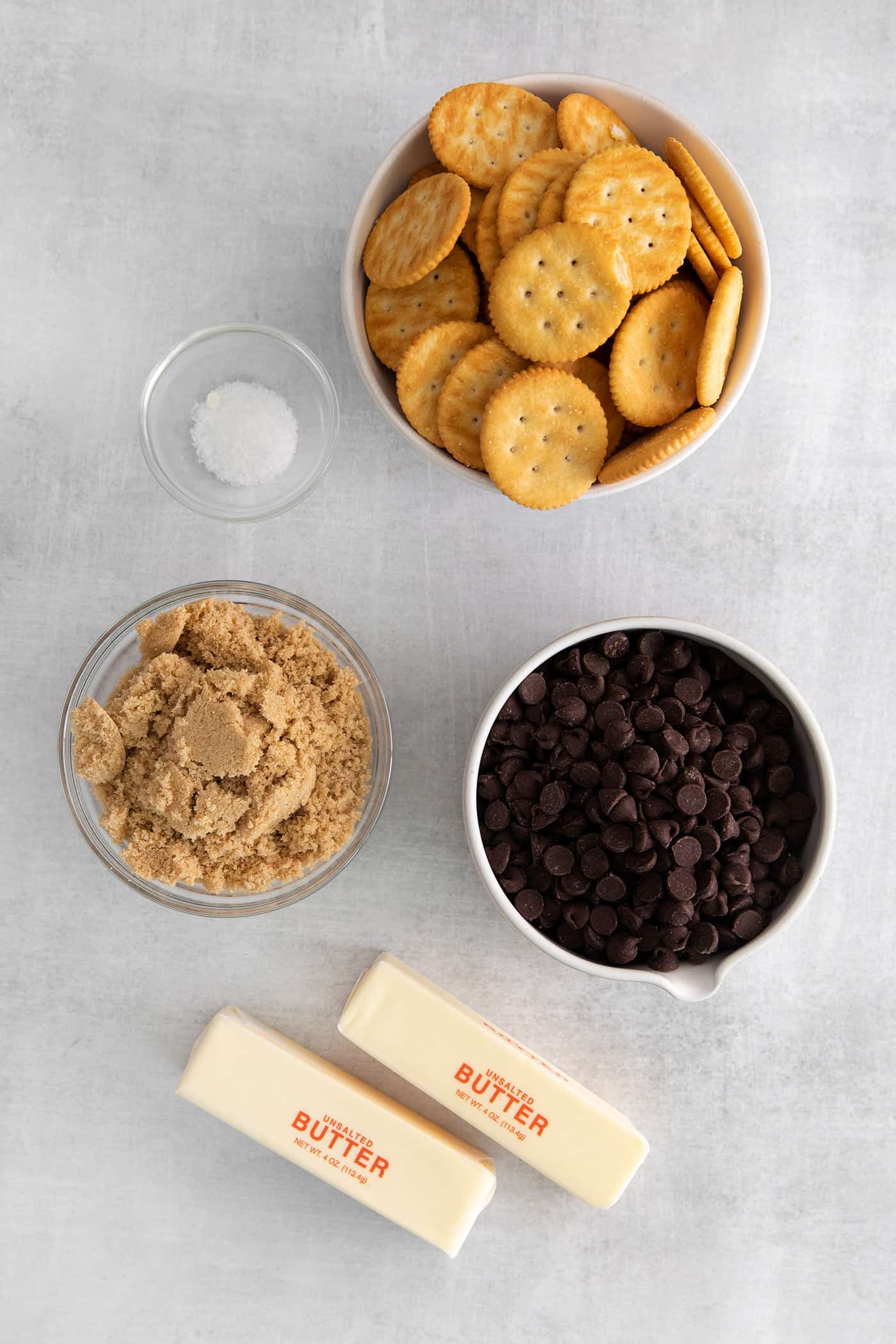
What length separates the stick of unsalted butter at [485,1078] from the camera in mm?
1208

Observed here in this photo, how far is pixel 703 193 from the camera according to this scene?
42.8 inches

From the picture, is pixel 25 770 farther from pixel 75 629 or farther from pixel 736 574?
pixel 736 574

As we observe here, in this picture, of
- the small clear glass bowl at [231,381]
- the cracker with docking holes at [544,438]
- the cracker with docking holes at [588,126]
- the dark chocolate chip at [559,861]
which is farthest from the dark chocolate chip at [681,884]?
the cracker with docking holes at [588,126]

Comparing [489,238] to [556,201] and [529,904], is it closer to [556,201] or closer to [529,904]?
[556,201]

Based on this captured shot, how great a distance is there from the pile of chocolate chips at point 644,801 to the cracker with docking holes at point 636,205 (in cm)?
43

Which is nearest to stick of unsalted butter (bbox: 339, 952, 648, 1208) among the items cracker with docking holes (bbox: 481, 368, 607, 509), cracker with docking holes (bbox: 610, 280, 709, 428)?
cracker with docking holes (bbox: 481, 368, 607, 509)

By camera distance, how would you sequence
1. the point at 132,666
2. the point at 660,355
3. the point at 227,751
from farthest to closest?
the point at 132,666, the point at 660,355, the point at 227,751

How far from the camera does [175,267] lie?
1.30 m

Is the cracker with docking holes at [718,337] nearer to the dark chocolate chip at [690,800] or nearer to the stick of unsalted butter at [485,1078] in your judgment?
the dark chocolate chip at [690,800]

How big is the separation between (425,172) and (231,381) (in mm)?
369

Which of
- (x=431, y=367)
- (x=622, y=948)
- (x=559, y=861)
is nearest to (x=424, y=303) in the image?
(x=431, y=367)

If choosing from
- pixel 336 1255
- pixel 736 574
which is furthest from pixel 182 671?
pixel 336 1255

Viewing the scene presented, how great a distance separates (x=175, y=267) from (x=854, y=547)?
100 centimetres

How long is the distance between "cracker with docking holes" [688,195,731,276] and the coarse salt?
0.56m
